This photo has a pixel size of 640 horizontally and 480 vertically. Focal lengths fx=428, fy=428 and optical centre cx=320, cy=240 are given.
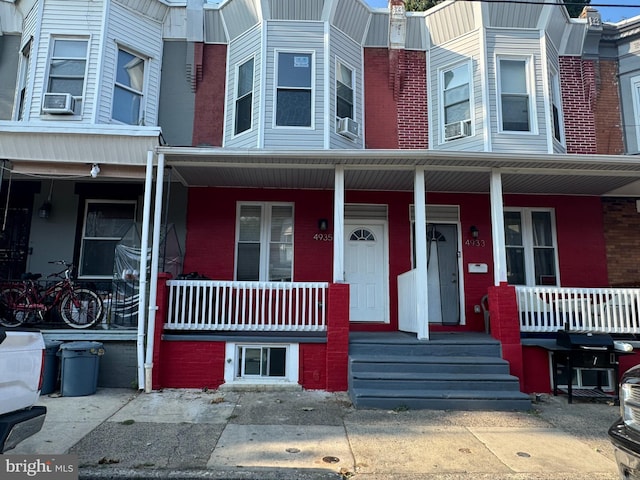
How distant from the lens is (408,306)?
7504 millimetres

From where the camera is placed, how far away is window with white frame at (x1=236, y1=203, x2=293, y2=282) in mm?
8594

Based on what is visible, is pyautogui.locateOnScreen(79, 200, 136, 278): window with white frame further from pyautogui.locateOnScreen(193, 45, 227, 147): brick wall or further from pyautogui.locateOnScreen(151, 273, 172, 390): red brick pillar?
→ pyautogui.locateOnScreen(151, 273, 172, 390): red brick pillar

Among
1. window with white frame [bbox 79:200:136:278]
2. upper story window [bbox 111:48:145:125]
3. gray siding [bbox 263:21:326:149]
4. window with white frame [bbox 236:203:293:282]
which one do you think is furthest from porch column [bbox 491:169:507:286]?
upper story window [bbox 111:48:145:125]

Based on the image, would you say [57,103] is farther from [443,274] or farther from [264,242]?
[443,274]

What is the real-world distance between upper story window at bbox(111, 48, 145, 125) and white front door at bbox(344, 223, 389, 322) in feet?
16.1

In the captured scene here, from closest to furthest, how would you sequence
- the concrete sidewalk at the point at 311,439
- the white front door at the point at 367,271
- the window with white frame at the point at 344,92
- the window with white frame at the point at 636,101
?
the concrete sidewalk at the point at 311,439 → the white front door at the point at 367,271 → the window with white frame at the point at 344,92 → the window with white frame at the point at 636,101

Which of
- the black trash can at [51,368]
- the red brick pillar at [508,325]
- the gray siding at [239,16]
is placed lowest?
the black trash can at [51,368]

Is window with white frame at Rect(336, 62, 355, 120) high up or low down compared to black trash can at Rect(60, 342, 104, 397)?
up

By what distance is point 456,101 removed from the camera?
9.07 metres

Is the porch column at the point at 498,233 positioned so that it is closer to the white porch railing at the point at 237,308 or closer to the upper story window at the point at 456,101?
the upper story window at the point at 456,101

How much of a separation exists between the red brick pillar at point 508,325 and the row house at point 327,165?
0.16m

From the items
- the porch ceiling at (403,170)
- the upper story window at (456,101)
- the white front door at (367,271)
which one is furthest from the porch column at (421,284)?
the upper story window at (456,101)

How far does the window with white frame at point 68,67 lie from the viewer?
8312 mm

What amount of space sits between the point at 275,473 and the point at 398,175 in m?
5.30
